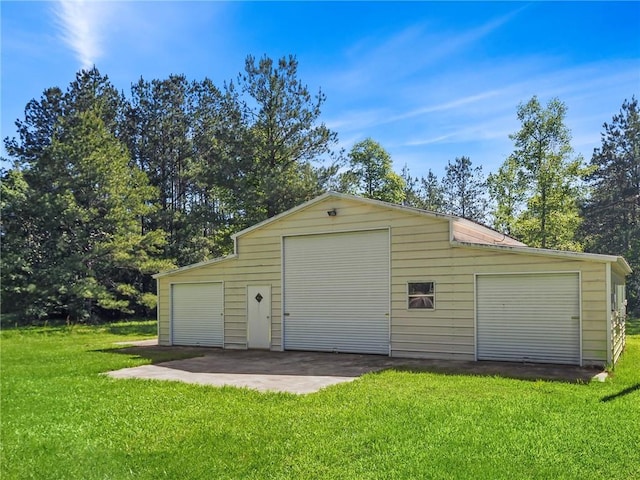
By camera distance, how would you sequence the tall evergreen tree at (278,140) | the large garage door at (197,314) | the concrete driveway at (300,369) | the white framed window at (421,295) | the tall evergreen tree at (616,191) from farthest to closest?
the tall evergreen tree at (616,191) → the tall evergreen tree at (278,140) → the large garage door at (197,314) → the white framed window at (421,295) → the concrete driveway at (300,369)

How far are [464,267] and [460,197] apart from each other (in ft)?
104

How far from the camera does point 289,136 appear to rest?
24.3 m

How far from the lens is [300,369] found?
9.66m

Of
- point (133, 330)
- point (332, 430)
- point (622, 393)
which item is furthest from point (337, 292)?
point (133, 330)

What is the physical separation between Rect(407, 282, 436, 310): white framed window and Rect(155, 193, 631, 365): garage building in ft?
0.07

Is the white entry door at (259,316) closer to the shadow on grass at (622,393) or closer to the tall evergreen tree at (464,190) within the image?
the shadow on grass at (622,393)

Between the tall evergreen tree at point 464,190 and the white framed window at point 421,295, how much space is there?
30653 millimetres

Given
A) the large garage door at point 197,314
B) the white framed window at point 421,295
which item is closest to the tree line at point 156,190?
the large garage door at point 197,314

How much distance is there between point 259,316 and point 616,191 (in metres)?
29.4

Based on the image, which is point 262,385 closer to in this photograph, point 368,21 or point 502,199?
point 368,21

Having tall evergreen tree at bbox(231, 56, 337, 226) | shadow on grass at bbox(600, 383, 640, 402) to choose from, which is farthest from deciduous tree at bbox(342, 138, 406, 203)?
shadow on grass at bbox(600, 383, 640, 402)

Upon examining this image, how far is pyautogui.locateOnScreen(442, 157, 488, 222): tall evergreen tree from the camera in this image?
40438 mm

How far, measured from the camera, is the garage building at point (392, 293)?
31.9 ft

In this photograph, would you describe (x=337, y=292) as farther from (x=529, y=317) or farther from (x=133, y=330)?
(x=133, y=330)
